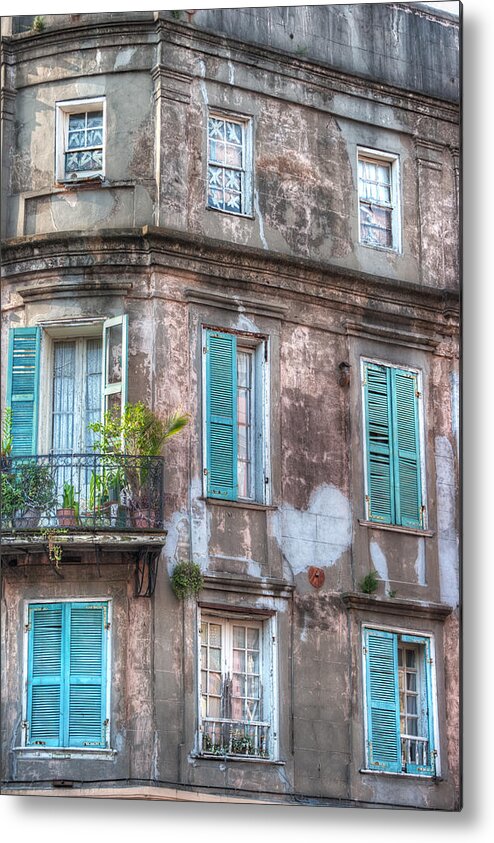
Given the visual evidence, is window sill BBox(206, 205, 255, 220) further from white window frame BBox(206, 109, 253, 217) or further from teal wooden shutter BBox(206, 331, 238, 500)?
teal wooden shutter BBox(206, 331, 238, 500)

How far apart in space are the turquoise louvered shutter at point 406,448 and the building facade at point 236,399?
2 centimetres

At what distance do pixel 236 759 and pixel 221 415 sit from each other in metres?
1.50

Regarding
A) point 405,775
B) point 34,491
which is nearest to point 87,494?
point 34,491

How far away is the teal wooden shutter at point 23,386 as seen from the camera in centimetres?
884

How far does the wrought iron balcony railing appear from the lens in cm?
864

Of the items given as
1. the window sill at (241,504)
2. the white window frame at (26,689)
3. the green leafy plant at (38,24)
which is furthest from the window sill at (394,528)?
the green leafy plant at (38,24)

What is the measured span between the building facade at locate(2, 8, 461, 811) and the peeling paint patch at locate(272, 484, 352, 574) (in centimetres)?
1

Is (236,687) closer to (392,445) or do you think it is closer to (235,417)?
(235,417)

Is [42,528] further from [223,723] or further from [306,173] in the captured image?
[306,173]

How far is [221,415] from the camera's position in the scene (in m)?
8.94

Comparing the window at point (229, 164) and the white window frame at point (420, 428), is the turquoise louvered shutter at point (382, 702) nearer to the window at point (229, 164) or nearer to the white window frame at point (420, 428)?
the white window frame at point (420, 428)

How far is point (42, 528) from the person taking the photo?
28.4ft

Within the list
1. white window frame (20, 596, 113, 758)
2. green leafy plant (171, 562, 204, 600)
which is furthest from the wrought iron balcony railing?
white window frame (20, 596, 113, 758)

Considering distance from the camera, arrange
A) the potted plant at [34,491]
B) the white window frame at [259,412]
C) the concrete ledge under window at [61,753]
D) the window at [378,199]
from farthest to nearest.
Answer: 1. the window at [378,199]
2. the white window frame at [259,412]
3. the potted plant at [34,491]
4. the concrete ledge under window at [61,753]
